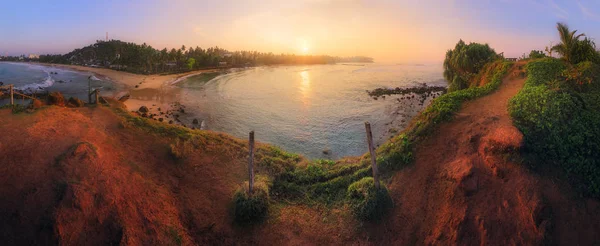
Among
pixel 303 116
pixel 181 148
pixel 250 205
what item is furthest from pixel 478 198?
pixel 303 116

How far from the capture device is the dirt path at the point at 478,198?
333 inches

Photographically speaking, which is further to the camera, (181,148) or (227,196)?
(181,148)

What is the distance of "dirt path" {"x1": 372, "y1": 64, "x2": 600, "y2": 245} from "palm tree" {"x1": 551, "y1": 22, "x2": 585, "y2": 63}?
7.02 meters

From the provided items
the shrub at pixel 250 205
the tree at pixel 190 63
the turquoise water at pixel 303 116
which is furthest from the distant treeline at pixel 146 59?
the shrub at pixel 250 205

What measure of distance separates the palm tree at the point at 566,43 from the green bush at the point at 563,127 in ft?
9.14

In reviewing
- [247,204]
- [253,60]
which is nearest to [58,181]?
[247,204]

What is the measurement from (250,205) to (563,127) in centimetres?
1148

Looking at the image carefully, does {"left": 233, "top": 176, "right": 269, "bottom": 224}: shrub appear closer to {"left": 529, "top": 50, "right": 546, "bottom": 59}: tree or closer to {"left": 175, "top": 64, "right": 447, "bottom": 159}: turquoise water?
{"left": 175, "top": 64, "right": 447, "bottom": 159}: turquoise water

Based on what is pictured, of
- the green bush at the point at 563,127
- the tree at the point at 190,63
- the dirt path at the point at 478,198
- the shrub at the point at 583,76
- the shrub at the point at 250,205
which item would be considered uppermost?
the tree at the point at 190,63

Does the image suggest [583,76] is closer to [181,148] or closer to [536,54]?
[536,54]

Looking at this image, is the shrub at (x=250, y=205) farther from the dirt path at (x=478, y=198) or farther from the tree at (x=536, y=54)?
the tree at (x=536, y=54)

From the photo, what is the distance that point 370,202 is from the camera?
1063 centimetres

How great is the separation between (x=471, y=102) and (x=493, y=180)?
6.17 meters

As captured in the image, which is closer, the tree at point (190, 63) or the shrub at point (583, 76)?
the shrub at point (583, 76)
